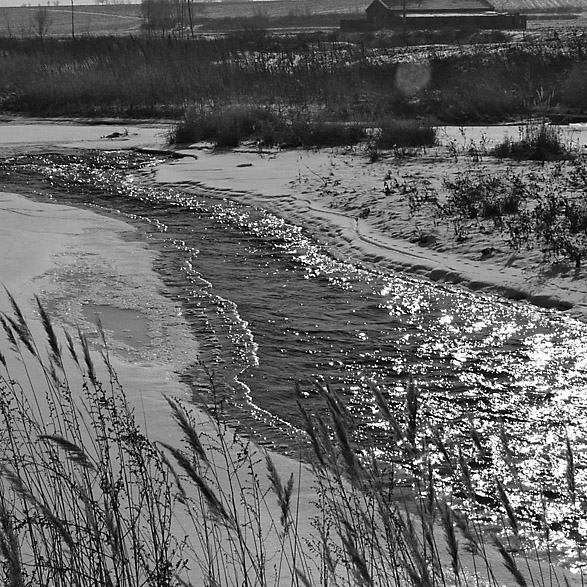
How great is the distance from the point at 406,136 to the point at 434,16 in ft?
147

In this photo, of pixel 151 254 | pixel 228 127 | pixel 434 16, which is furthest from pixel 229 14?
pixel 151 254

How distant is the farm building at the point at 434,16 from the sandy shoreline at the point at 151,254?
4248 cm

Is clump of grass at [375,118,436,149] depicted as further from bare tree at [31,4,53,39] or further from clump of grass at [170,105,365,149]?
bare tree at [31,4,53,39]

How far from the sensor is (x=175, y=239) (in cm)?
1061

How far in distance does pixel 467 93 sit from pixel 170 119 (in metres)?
7.27

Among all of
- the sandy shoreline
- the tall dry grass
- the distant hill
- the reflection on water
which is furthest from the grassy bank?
the distant hill

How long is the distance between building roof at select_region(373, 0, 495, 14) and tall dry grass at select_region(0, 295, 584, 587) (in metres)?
58.6

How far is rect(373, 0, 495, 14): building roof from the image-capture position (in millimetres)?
59972

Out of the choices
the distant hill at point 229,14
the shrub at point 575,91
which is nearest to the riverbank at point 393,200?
the shrub at point 575,91

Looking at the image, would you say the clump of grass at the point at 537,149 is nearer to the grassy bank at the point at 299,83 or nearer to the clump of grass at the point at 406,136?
the clump of grass at the point at 406,136

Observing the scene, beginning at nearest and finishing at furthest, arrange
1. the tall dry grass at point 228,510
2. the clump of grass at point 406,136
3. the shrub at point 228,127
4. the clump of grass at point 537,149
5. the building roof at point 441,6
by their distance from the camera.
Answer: the tall dry grass at point 228,510 → the clump of grass at point 537,149 → the clump of grass at point 406,136 → the shrub at point 228,127 → the building roof at point 441,6

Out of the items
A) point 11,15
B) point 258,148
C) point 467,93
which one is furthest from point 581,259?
point 11,15

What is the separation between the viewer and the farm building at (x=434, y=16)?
2169 inches

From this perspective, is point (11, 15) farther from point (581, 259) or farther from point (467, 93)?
point (581, 259)
